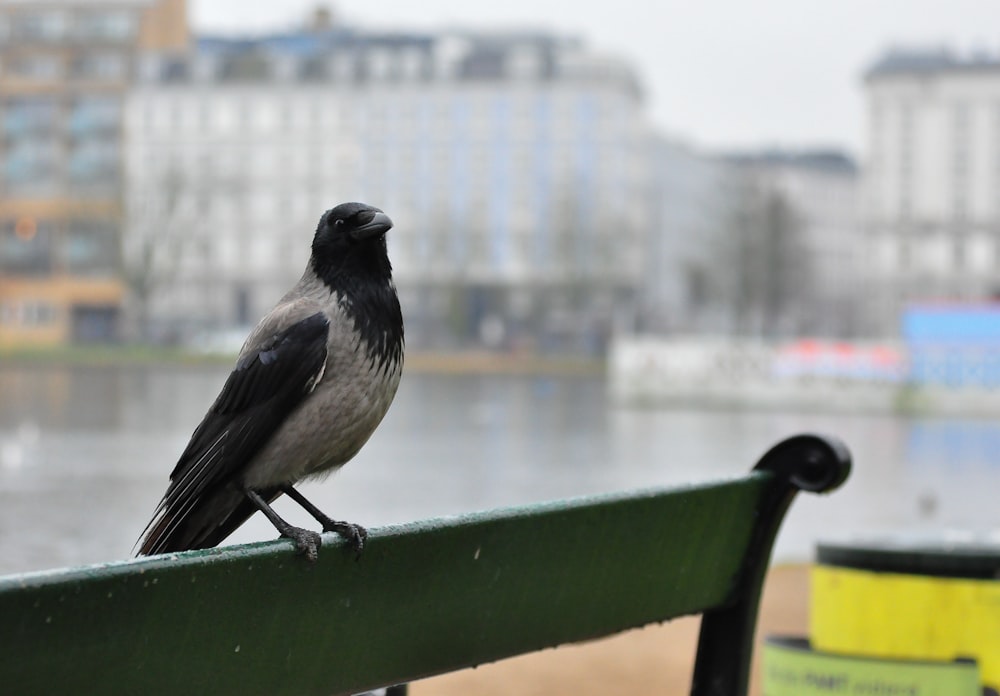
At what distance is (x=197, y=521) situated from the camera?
2.93 meters

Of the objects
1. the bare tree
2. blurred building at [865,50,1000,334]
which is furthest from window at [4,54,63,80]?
blurred building at [865,50,1000,334]

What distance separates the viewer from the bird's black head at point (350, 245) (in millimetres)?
3006

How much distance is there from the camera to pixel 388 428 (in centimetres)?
2870

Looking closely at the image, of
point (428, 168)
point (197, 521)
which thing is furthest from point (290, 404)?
point (428, 168)

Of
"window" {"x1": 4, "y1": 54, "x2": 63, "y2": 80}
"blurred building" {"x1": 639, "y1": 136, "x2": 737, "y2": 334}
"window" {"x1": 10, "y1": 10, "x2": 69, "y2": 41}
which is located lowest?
"blurred building" {"x1": 639, "y1": 136, "x2": 737, "y2": 334}

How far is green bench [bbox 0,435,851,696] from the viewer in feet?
6.55

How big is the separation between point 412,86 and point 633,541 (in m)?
95.5

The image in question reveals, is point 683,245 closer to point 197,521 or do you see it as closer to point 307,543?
point 197,521

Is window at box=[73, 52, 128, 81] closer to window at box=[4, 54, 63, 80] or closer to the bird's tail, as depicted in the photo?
window at box=[4, 54, 63, 80]

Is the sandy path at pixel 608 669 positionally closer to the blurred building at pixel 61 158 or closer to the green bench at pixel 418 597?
the green bench at pixel 418 597

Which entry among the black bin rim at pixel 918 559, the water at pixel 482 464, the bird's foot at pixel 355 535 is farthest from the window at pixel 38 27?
the bird's foot at pixel 355 535

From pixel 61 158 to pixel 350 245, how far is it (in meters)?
97.7

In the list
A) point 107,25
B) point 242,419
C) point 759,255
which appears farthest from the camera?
point 107,25

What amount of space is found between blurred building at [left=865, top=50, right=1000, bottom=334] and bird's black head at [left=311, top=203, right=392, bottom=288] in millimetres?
110368
